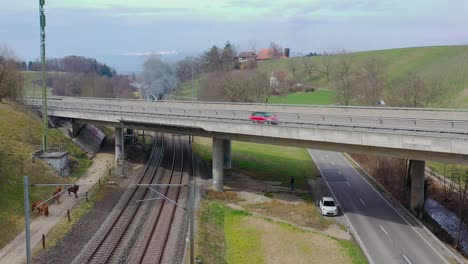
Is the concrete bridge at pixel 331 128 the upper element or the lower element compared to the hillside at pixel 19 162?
upper

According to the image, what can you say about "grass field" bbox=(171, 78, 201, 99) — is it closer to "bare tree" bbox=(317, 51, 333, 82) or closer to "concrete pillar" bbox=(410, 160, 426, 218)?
"bare tree" bbox=(317, 51, 333, 82)

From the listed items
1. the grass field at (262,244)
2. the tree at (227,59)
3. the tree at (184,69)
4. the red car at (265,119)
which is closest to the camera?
the grass field at (262,244)

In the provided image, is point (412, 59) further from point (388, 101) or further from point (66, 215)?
point (66, 215)

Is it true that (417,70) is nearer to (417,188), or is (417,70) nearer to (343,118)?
(417,188)

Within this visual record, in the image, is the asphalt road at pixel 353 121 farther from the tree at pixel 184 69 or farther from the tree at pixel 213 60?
the tree at pixel 213 60

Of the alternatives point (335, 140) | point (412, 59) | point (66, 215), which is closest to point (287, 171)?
point (335, 140)

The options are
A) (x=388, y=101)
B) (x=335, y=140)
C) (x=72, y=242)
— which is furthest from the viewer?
(x=388, y=101)

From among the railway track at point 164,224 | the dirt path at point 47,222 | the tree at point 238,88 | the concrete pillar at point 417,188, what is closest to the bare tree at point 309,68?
the tree at point 238,88
